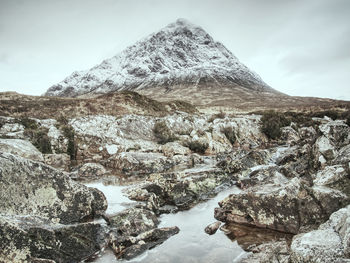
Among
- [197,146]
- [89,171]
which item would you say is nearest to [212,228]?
[89,171]

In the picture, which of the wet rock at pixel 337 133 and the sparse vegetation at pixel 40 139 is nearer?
the wet rock at pixel 337 133

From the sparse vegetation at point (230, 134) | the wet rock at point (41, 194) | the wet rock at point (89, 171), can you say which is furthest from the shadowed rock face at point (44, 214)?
the sparse vegetation at point (230, 134)

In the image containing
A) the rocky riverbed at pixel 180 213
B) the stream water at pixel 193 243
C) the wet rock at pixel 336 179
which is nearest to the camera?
the rocky riverbed at pixel 180 213

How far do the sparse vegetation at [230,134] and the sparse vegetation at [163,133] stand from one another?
6.77 metres

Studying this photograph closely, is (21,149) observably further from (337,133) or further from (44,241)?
(337,133)

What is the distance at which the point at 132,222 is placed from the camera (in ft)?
26.3

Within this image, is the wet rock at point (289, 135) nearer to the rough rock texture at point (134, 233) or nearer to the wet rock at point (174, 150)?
the wet rock at point (174, 150)

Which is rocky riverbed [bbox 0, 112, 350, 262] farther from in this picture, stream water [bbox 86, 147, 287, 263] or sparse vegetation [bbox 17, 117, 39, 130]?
sparse vegetation [bbox 17, 117, 39, 130]

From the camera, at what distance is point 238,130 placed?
30984 mm

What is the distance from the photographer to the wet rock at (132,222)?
7.81 meters

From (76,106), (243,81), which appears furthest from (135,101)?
(243,81)

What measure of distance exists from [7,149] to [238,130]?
2454cm

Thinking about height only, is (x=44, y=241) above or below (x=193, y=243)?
above

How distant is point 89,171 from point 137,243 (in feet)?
35.3
